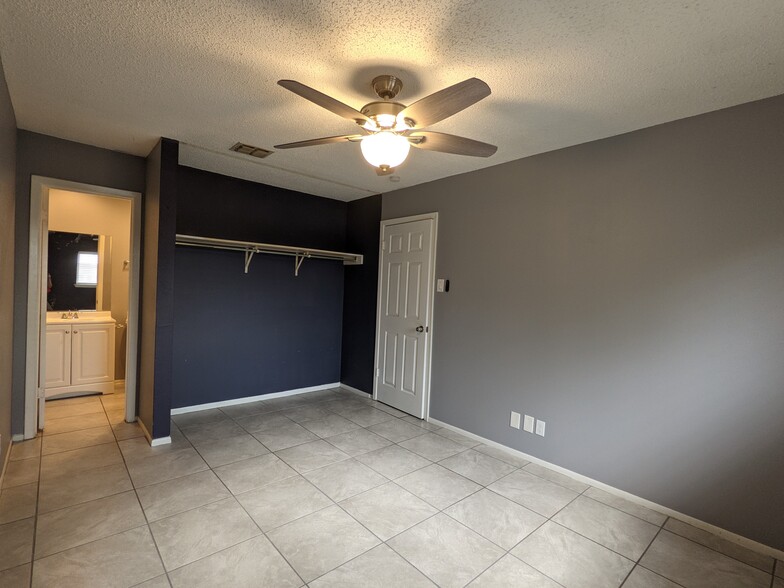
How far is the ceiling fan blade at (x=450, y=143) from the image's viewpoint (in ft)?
6.68

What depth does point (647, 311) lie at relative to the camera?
2.52 metres

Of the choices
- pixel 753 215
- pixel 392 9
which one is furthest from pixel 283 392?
pixel 753 215

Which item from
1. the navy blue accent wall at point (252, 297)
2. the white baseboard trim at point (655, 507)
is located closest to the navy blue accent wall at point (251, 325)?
the navy blue accent wall at point (252, 297)

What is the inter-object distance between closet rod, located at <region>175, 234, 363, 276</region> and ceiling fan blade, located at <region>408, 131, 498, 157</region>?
2286mm

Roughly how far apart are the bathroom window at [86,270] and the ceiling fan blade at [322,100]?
14.2 feet

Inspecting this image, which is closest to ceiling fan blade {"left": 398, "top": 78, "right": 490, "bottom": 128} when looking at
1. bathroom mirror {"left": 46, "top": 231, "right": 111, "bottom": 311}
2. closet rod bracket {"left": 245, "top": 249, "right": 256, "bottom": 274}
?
closet rod bracket {"left": 245, "top": 249, "right": 256, "bottom": 274}

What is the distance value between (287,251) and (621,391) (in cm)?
333

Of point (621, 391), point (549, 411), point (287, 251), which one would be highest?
point (287, 251)

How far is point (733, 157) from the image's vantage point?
2209mm

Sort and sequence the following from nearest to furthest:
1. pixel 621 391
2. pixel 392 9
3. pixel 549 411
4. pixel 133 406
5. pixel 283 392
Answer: pixel 392 9 → pixel 621 391 → pixel 549 411 → pixel 133 406 → pixel 283 392

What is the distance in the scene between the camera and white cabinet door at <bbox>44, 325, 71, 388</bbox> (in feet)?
13.4

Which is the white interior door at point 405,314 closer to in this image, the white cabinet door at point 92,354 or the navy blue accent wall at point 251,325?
the navy blue accent wall at point 251,325

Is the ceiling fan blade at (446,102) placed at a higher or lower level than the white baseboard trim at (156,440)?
higher

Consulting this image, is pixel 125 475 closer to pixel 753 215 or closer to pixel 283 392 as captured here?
pixel 283 392
